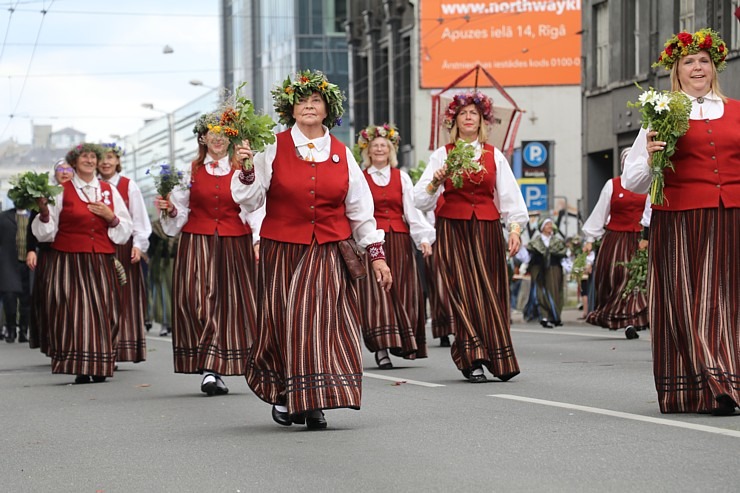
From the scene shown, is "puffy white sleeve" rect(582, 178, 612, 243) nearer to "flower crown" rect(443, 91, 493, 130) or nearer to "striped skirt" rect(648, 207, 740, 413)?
"flower crown" rect(443, 91, 493, 130)

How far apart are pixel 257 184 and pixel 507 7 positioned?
46552mm

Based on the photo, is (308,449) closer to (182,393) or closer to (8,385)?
(182,393)

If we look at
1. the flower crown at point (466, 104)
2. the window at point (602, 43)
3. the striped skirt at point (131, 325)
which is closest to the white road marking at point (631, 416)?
the flower crown at point (466, 104)

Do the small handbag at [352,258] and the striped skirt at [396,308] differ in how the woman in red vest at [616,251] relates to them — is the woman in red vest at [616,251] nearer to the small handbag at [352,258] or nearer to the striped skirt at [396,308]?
the striped skirt at [396,308]

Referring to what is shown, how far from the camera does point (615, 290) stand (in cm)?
1880

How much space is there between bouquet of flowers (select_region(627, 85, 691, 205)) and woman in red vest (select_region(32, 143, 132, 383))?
608 centimetres

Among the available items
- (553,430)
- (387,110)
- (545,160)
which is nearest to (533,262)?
(545,160)

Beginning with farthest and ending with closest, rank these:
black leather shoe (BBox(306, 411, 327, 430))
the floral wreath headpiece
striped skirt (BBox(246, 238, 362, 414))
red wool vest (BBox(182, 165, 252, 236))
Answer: the floral wreath headpiece
red wool vest (BBox(182, 165, 252, 236))
black leather shoe (BBox(306, 411, 327, 430))
striped skirt (BBox(246, 238, 362, 414))

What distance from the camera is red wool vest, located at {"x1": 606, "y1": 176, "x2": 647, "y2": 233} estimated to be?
18.1 m

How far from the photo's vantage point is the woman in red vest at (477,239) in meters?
12.6

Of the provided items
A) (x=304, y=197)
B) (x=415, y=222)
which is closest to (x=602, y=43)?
(x=415, y=222)

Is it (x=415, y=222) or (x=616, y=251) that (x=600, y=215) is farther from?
(x=415, y=222)

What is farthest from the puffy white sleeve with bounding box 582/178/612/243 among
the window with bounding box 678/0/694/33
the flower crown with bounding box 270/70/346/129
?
the window with bounding box 678/0/694/33

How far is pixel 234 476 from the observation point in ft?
24.7
